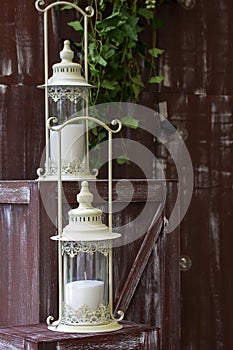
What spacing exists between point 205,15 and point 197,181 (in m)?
0.58

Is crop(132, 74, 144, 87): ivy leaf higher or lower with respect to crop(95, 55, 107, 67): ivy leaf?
lower

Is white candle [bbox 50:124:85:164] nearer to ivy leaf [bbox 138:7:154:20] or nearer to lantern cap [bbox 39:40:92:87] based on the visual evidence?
lantern cap [bbox 39:40:92:87]

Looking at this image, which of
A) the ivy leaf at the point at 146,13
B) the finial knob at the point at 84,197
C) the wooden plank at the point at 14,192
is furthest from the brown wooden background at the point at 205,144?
the finial knob at the point at 84,197

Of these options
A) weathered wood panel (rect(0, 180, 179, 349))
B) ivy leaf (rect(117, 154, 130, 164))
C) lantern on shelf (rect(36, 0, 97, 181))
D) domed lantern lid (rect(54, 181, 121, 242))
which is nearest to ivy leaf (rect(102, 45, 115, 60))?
ivy leaf (rect(117, 154, 130, 164))

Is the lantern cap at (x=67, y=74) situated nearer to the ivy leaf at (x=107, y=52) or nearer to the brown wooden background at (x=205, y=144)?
the ivy leaf at (x=107, y=52)

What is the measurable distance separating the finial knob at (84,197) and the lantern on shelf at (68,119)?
6.4 inches

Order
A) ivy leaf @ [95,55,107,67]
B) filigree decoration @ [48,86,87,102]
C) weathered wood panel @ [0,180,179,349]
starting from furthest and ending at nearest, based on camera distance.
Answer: ivy leaf @ [95,55,107,67], filigree decoration @ [48,86,87,102], weathered wood panel @ [0,180,179,349]

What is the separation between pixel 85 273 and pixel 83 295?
0.07 m

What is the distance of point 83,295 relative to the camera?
225 centimetres

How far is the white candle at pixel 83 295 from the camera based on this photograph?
225 centimetres

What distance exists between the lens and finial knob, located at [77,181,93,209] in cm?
226

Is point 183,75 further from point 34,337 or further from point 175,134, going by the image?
point 34,337

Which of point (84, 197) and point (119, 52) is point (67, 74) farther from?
point (119, 52)

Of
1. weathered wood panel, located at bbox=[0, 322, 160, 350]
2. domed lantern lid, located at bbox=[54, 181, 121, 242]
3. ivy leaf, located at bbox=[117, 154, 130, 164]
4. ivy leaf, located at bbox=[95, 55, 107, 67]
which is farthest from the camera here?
ivy leaf, located at bbox=[117, 154, 130, 164]
